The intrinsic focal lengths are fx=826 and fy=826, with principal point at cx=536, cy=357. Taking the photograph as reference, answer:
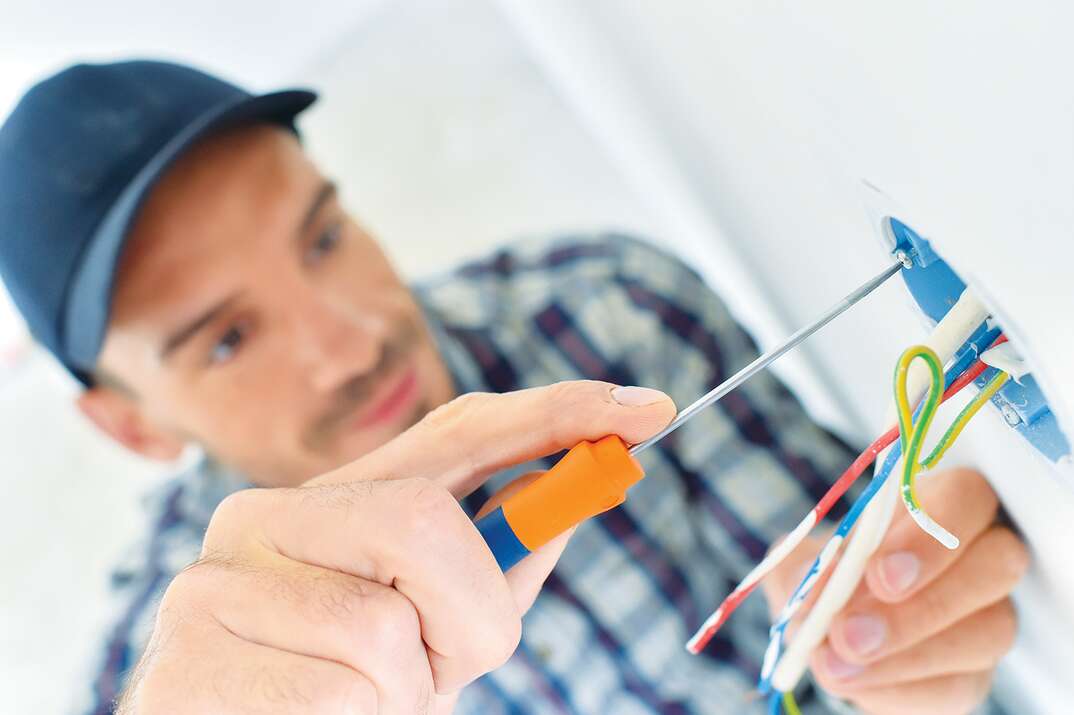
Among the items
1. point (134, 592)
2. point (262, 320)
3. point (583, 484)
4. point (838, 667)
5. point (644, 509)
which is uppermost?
point (583, 484)

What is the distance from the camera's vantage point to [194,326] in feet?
2.54

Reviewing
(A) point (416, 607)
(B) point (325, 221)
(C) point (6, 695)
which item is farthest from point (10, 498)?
(A) point (416, 607)

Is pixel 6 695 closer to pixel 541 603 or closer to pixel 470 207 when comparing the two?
pixel 541 603

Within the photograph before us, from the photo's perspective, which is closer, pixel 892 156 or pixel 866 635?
pixel 892 156

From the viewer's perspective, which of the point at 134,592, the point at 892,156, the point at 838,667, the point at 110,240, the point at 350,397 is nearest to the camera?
the point at 892,156

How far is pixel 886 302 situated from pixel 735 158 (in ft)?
0.56

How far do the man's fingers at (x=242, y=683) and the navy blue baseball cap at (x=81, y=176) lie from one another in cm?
50

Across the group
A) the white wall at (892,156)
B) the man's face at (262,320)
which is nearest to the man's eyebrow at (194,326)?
the man's face at (262,320)

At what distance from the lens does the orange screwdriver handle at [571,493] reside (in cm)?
32

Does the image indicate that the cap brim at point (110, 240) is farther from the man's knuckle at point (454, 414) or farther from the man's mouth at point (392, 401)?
the man's knuckle at point (454, 414)

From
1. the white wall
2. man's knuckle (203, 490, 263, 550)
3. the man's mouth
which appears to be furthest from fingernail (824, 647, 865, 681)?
the man's mouth

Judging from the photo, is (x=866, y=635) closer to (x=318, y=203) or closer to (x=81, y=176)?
(x=318, y=203)

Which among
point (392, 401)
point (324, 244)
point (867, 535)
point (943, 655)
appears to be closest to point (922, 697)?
point (943, 655)

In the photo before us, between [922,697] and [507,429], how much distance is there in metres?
0.37
